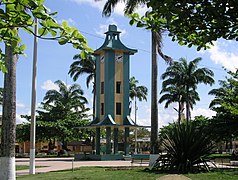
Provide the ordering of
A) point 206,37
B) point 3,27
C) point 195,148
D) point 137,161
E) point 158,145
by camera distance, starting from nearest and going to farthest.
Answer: point 3,27, point 206,37, point 195,148, point 158,145, point 137,161

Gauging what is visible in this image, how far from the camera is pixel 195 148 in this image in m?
18.7

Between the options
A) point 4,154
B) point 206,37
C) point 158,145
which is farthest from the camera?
point 158,145

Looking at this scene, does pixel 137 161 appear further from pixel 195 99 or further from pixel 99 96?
pixel 195 99

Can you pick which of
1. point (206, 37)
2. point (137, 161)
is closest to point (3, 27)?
point (206, 37)

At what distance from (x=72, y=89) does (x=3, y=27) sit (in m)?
54.9

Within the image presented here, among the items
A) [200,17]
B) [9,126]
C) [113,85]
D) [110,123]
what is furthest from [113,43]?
[200,17]

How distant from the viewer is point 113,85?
4028 cm

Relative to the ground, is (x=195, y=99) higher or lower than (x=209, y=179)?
higher

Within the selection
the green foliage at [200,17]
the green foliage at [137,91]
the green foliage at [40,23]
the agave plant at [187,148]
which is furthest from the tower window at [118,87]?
the green foliage at [40,23]

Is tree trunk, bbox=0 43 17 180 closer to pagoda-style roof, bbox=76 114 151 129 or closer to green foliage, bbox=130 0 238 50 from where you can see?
green foliage, bbox=130 0 238 50

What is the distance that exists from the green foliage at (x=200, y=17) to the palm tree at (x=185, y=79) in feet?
161

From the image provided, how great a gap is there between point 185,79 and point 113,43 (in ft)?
56.2

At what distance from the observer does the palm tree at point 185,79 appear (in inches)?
2144

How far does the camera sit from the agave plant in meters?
18.6
